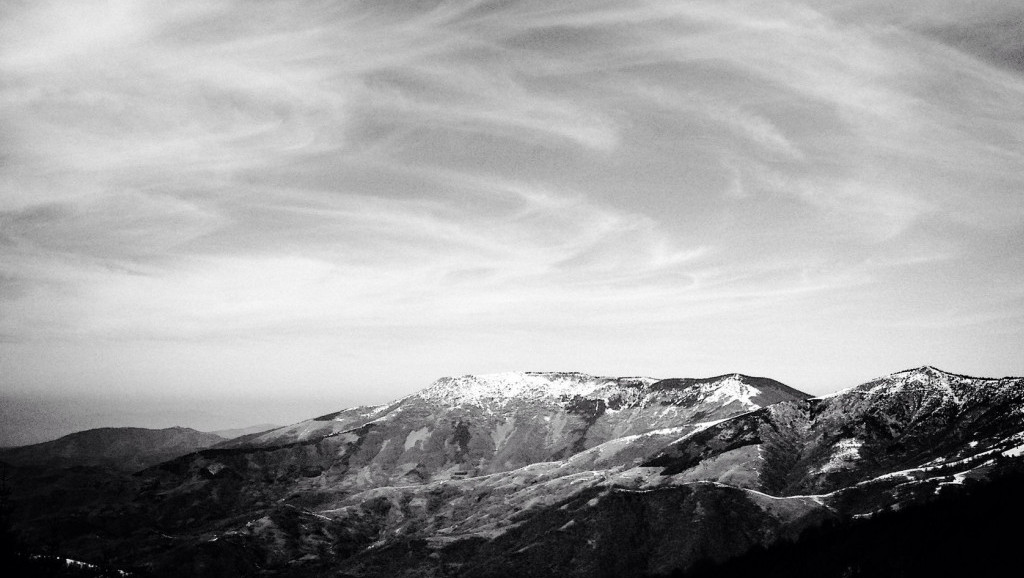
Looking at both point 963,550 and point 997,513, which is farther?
point 997,513

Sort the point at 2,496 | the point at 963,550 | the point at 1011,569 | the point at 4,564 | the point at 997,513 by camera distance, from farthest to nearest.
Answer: the point at 997,513 < the point at 963,550 < the point at 1011,569 < the point at 2,496 < the point at 4,564

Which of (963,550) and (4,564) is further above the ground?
(4,564)

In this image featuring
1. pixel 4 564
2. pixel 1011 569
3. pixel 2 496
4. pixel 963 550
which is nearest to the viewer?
pixel 4 564

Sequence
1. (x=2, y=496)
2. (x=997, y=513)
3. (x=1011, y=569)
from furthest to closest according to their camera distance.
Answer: (x=997, y=513) < (x=1011, y=569) < (x=2, y=496)

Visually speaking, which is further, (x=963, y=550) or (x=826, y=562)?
(x=826, y=562)

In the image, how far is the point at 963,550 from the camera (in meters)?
175

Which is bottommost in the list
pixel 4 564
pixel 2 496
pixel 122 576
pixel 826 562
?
pixel 826 562

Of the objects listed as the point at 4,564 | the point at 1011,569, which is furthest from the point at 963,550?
the point at 4,564

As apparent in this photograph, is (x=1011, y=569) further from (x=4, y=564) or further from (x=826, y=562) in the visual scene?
(x=4, y=564)

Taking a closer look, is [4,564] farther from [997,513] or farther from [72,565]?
[997,513]

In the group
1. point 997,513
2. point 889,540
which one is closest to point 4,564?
point 889,540

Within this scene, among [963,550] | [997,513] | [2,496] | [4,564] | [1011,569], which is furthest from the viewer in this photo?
[997,513]

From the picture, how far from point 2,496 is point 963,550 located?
713ft

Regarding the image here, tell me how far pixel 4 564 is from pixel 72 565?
4509 inches
